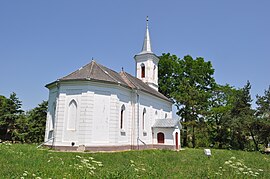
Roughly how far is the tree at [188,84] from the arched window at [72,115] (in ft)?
69.6

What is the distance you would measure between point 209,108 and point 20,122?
1309 inches

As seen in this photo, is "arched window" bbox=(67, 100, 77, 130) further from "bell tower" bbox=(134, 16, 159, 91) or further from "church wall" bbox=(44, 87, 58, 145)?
"bell tower" bbox=(134, 16, 159, 91)

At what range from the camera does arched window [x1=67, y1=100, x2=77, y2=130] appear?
70.3 ft

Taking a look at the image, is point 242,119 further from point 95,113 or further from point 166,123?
point 95,113

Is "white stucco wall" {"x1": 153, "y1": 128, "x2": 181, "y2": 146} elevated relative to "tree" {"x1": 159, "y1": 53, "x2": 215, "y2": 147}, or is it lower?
lower

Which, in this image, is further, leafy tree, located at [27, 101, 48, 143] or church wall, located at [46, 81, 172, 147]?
leafy tree, located at [27, 101, 48, 143]

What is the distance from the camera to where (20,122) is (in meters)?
38.3

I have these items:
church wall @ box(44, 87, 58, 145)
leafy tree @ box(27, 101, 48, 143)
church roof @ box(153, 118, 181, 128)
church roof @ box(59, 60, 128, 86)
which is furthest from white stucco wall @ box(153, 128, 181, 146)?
Answer: leafy tree @ box(27, 101, 48, 143)

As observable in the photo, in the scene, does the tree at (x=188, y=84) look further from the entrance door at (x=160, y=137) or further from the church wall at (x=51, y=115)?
the church wall at (x=51, y=115)

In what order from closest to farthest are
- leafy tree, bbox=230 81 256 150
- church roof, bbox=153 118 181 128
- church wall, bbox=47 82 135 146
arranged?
1. church wall, bbox=47 82 135 146
2. church roof, bbox=153 118 181 128
3. leafy tree, bbox=230 81 256 150

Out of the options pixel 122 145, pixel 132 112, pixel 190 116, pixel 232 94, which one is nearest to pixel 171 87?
pixel 190 116

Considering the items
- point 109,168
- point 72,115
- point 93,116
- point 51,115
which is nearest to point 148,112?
point 93,116

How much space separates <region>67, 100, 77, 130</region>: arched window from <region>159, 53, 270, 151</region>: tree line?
2125cm

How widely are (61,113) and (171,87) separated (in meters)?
25.4
